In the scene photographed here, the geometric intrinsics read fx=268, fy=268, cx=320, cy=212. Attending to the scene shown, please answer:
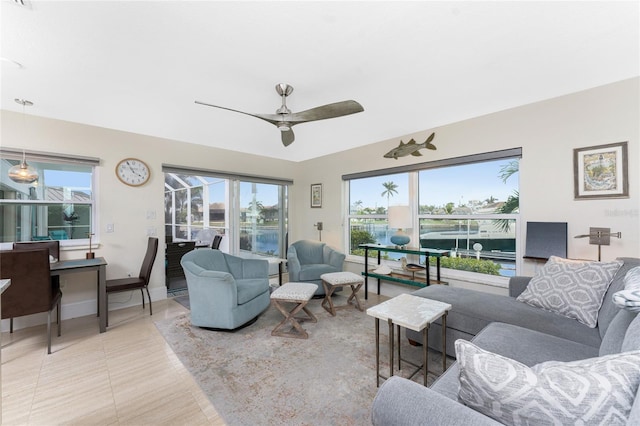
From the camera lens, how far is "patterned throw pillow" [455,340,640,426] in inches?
27.2

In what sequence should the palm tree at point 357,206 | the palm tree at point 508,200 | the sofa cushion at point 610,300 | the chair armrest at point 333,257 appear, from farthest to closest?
the palm tree at point 357,206
the chair armrest at point 333,257
the palm tree at point 508,200
the sofa cushion at point 610,300

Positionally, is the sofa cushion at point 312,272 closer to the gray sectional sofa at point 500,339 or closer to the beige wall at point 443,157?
the beige wall at point 443,157

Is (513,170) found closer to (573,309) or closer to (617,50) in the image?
(617,50)

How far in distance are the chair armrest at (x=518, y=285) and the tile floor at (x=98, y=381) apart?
8.53 ft

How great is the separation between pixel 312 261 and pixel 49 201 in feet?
11.6

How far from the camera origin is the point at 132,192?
3.74 m

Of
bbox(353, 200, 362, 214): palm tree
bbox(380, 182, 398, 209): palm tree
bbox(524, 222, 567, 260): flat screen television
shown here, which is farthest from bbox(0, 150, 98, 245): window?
bbox(524, 222, 567, 260): flat screen television

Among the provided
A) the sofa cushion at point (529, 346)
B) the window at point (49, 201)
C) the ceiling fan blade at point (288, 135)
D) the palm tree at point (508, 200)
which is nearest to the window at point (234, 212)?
the window at point (49, 201)

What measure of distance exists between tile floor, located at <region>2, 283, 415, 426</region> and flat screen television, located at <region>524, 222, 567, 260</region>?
3.10 m

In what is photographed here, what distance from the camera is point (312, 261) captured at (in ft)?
14.6

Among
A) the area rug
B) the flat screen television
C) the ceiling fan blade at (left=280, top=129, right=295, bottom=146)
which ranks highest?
the ceiling fan blade at (left=280, top=129, right=295, bottom=146)

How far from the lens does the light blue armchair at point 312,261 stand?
392 cm

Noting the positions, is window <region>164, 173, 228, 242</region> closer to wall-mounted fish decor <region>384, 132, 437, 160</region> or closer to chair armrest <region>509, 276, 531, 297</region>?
wall-mounted fish decor <region>384, 132, 437, 160</region>

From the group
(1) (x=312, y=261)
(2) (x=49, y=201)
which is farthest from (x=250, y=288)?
(2) (x=49, y=201)
